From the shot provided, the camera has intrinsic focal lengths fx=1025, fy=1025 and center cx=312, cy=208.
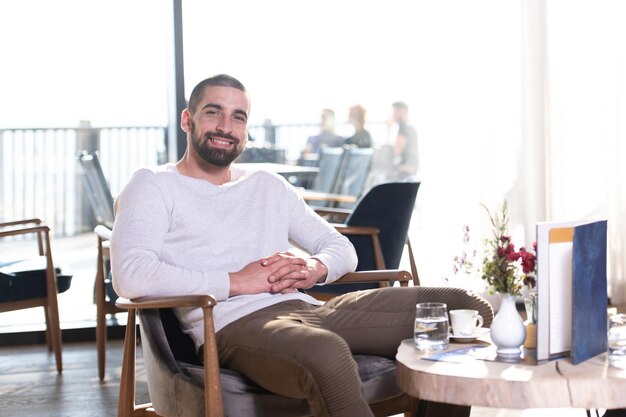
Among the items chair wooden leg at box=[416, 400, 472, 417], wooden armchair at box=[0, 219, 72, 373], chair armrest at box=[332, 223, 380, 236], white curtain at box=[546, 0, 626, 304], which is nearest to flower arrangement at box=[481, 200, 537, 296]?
chair wooden leg at box=[416, 400, 472, 417]

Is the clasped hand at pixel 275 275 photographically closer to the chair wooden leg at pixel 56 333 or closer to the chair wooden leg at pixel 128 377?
the chair wooden leg at pixel 128 377

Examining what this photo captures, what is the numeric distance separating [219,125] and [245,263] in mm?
402

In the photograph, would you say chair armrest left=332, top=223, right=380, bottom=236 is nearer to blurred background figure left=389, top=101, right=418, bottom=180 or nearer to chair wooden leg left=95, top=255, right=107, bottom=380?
chair wooden leg left=95, top=255, right=107, bottom=380

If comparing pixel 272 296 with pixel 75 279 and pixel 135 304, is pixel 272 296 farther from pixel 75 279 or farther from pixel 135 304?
pixel 75 279

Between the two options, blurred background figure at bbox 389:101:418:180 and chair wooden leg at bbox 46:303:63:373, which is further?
blurred background figure at bbox 389:101:418:180

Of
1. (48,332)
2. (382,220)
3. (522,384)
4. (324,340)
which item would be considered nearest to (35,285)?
(48,332)

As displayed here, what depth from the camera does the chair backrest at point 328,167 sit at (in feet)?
17.3

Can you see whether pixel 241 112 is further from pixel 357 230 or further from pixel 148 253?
pixel 357 230

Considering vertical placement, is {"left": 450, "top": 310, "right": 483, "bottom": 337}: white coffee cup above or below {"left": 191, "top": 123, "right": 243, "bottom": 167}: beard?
below

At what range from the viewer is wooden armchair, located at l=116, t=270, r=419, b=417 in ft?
7.94

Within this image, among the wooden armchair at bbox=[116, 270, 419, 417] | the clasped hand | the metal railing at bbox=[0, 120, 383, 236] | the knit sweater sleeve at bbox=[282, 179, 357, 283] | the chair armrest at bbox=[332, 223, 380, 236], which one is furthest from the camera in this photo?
the metal railing at bbox=[0, 120, 383, 236]

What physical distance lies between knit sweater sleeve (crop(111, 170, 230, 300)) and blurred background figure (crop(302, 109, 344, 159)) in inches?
99.4

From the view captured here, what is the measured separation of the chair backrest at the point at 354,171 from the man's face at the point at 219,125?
2363 millimetres

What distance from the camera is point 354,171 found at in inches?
209
